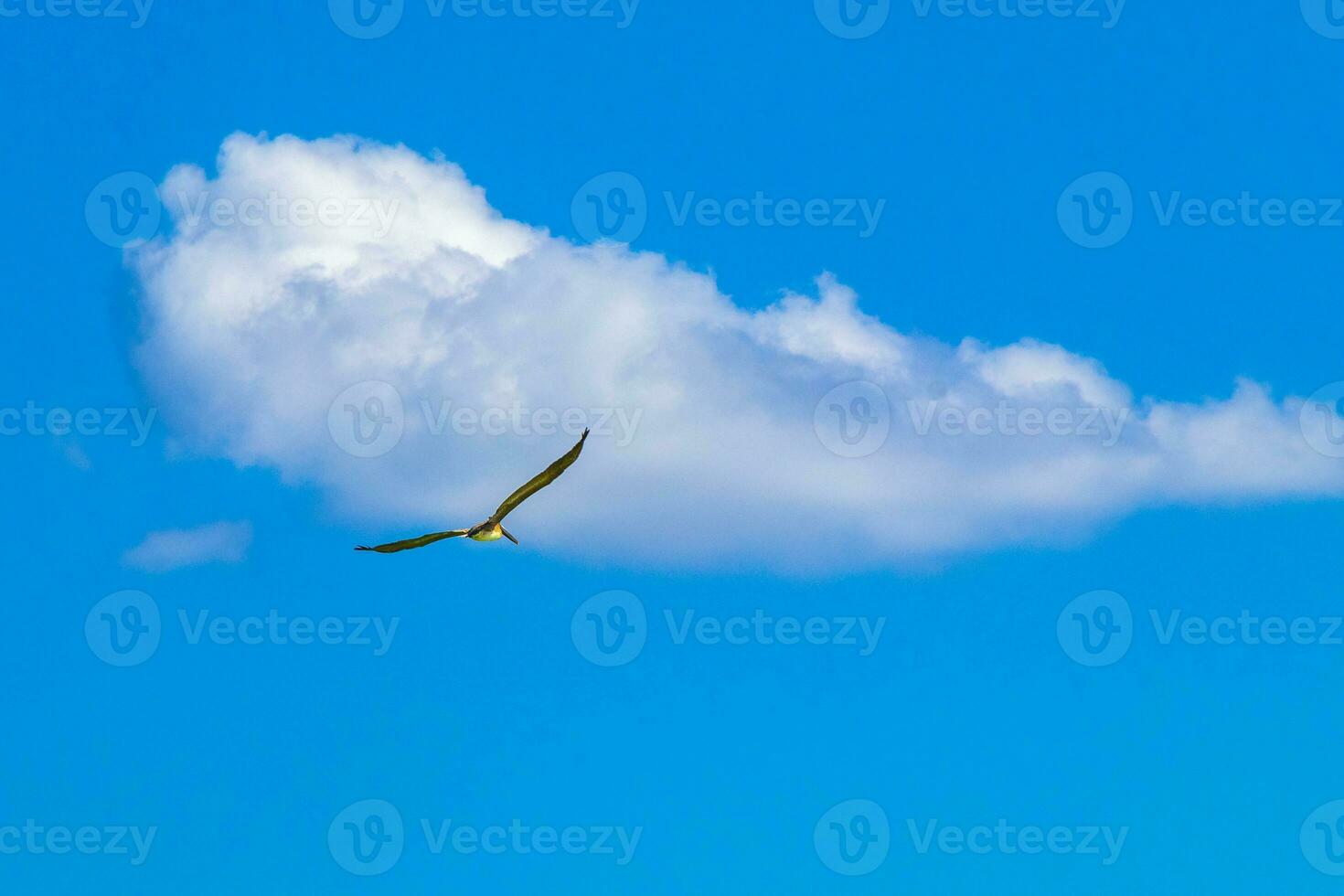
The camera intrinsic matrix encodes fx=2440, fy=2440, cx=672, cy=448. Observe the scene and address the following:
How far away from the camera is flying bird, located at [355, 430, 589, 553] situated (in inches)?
2249

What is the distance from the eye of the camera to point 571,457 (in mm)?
56281

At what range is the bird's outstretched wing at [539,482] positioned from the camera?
185 feet

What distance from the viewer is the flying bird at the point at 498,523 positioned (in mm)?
57125

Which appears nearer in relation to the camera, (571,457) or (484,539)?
(571,457)

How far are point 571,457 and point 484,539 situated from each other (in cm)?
474

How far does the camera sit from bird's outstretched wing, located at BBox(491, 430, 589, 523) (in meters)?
56.4

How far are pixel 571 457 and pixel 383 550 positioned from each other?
19.4ft

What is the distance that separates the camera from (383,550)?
5909 centimetres

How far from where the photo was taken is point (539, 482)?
57.6m

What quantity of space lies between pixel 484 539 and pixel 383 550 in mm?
2540

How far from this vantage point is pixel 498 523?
59688 millimetres

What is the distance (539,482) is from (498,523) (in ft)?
8.50
